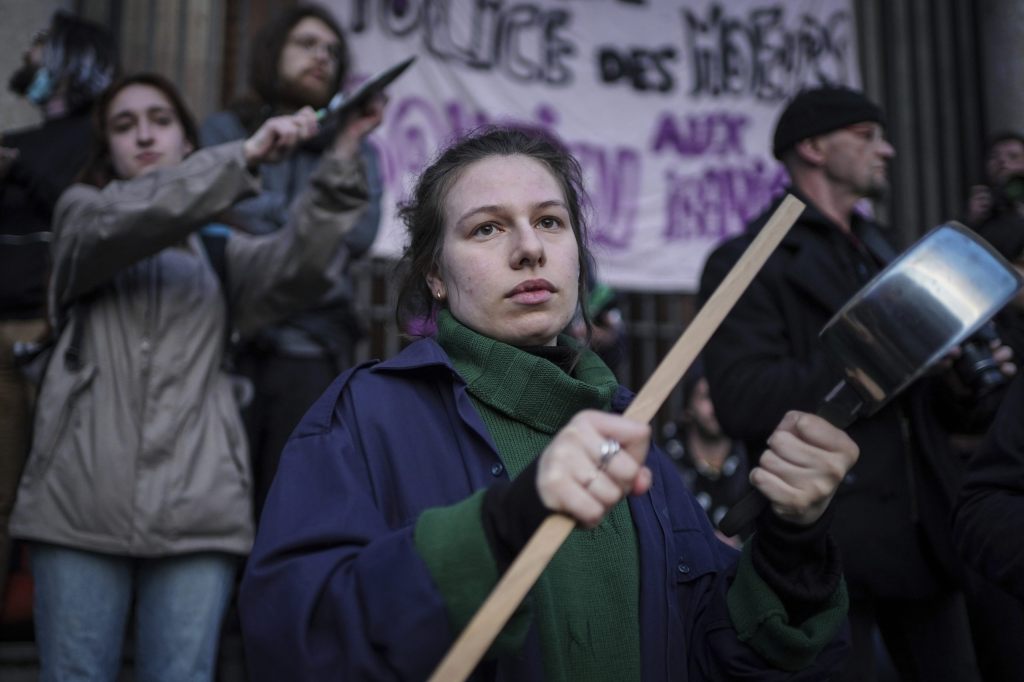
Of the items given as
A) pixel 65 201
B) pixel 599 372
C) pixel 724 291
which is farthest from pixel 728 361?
pixel 65 201

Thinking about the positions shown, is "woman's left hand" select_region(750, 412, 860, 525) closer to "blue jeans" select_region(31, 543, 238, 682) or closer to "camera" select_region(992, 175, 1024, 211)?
"blue jeans" select_region(31, 543, 238, 682)

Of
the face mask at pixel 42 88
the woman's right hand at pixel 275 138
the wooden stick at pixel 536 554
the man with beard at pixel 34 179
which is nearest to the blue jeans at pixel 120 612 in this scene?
the man with beard at pixel 34 179

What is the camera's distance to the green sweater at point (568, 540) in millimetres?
1504

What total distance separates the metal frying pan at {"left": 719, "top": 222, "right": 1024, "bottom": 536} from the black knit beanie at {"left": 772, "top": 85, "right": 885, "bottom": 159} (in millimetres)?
1661

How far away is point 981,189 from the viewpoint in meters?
3.40

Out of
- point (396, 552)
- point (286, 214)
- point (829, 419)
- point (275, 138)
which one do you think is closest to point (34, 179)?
point (286, 214)

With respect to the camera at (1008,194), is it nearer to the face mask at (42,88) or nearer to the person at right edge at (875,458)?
the person at right edge at (875,458)

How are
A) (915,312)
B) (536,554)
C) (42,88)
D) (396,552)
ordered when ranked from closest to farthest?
1. (536,554)
2. (396,552)
3. (915,312)
4. (42,88)

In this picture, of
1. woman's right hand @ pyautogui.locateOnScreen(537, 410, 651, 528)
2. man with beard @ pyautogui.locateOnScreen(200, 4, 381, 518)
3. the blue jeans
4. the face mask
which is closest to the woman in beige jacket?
the blue jeans

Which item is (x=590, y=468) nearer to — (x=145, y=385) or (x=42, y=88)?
(x=145, y=385)

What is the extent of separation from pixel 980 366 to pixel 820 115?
38.0 inches

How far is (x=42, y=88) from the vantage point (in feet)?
11.1

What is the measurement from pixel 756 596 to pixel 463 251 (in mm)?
714

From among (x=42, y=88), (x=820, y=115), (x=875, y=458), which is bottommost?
(x=875, y=458)
